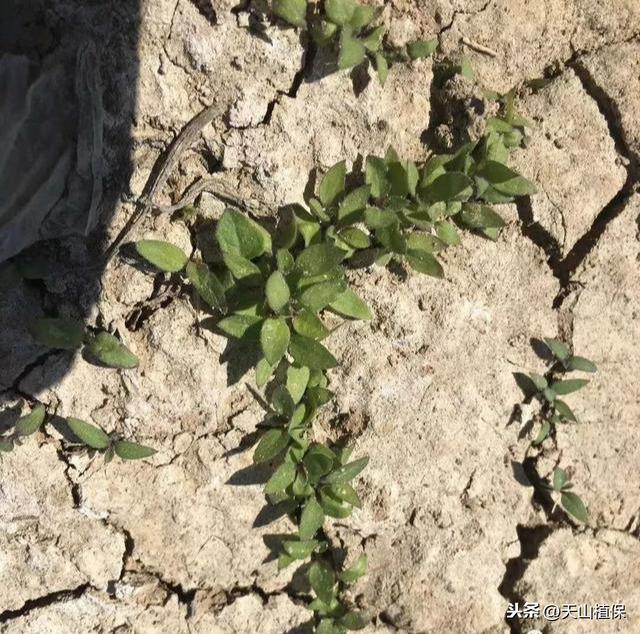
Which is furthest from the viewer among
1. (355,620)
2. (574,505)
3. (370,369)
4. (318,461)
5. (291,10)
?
(574,505)

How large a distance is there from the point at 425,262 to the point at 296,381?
514 millimetres

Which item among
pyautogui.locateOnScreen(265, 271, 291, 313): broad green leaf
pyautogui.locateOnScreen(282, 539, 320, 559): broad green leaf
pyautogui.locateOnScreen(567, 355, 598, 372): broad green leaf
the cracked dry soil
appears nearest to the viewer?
pyautogui.locateOnScreen(265, 271, 291, 313): broad green leaf

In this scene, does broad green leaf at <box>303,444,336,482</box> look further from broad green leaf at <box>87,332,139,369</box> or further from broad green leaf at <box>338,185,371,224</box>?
broad green leaf at <box>338,185,371,224</box>

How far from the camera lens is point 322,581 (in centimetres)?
232

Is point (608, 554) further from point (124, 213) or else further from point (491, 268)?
point (124, 213)

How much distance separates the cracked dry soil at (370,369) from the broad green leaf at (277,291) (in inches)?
9.9

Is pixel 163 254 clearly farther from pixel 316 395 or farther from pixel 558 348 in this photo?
pixel 558 348

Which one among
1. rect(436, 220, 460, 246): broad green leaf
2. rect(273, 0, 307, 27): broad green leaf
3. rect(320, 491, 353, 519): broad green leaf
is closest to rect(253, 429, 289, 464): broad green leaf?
rect(320, 491, 353, 519): broad green leaf

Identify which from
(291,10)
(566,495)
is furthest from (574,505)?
(291,10)

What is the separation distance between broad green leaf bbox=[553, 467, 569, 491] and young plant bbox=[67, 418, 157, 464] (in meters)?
1.34

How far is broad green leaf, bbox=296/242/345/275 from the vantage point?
6.48 ft

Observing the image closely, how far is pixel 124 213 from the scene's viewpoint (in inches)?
78.2

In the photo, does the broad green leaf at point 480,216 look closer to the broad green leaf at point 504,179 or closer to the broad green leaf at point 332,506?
the broad green leaf at point 504,179

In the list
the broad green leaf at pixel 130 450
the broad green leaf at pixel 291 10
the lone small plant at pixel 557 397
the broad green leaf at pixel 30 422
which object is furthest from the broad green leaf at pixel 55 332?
the lone small plant at pixel 557 397
